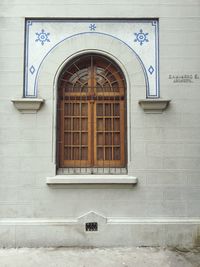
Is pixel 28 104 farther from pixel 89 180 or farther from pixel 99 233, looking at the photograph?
pixel 99 233

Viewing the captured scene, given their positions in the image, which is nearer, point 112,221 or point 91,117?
point 112,221

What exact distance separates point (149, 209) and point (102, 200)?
0.96 meters

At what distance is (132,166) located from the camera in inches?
248

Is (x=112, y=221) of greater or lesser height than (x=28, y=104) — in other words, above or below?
below

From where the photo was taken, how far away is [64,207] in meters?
6.23

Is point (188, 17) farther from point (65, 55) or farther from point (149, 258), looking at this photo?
point (149, 258)

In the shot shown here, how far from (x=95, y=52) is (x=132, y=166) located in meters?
2.49

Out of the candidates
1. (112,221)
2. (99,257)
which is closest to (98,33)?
(112,221)

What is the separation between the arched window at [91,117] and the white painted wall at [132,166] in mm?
323

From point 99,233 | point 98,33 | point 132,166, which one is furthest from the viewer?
point 98,33

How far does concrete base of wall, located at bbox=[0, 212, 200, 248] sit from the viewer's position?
613cm

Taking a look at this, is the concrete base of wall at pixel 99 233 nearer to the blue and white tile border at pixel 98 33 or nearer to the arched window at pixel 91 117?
the arched window at pixel 91 117

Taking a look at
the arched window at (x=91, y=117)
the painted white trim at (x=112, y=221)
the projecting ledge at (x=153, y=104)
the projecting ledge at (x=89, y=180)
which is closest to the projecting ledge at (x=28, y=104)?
the arched window at (x=91, y=117)

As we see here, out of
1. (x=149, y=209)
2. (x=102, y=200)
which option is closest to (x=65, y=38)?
(x=102, y=200)
